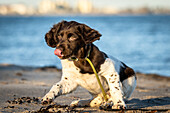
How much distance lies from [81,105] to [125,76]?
3.03 ft

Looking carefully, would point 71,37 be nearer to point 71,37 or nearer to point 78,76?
point 71,37

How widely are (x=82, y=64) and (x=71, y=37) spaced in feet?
1.64

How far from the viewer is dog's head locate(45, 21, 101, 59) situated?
4312mm

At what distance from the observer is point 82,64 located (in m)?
4.67

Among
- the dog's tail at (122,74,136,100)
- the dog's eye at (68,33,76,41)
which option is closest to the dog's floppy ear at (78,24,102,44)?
the dog's eye at (68,33,76,41)

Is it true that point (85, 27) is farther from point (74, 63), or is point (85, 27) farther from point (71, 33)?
point (74, 63)

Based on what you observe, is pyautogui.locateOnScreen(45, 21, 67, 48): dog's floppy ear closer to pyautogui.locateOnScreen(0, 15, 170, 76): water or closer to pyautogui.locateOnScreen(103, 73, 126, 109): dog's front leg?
pyautogui.locateOnScreen(0, 15, 170, 76): water

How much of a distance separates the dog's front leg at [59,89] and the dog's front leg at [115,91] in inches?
23.0

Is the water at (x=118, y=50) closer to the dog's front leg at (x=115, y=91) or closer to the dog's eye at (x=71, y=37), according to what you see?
the dog's eye at (x=71, y=37)

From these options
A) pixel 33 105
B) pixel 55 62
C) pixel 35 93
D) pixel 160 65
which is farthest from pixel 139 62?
pixel 33 105

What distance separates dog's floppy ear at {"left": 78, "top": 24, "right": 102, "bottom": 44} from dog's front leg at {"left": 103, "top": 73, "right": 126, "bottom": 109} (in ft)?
2.39

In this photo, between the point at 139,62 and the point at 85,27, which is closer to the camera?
the point at 85,27

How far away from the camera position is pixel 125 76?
525 cm

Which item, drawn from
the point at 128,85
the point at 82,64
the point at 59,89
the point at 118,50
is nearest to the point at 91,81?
the point at 82,64
